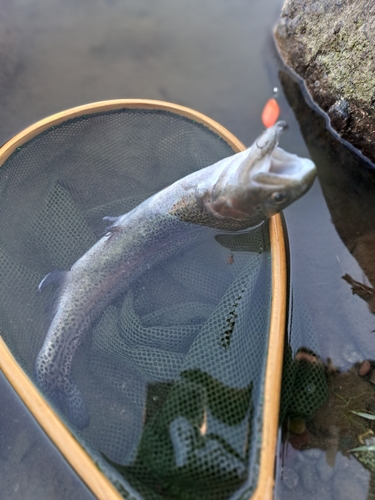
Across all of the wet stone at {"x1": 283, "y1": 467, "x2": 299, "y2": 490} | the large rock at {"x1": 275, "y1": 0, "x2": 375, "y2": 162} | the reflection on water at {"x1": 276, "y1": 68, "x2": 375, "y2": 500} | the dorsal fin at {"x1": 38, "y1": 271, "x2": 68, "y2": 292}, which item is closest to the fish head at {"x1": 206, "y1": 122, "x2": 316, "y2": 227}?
the reflection on water at {"x1": 276, "y1": 68, "x2": 375, "y2": 500}

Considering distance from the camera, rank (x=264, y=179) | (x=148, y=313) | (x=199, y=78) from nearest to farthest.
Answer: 1. (x=264, y=179)
2. (x=148, y=313)
3. (x=199, y=78)

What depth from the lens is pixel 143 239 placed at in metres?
3.06

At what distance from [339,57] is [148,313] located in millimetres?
3107

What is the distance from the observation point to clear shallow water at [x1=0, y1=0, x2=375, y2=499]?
11.6 feet

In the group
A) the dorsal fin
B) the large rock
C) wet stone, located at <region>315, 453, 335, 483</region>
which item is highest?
the large rock

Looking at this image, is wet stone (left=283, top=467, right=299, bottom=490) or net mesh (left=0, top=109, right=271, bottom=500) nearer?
net mesh (left=0, top=109, right=271, bottom=500)

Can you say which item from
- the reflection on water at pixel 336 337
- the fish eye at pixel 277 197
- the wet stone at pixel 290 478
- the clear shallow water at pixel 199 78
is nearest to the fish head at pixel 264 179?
the fish eye at pixel 277 197

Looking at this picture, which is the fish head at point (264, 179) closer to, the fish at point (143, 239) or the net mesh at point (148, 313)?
the fish at point (143, 239)

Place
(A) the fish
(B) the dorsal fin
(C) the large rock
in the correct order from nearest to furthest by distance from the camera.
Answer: (A) the fish, (B) the dorsal fin, (C) the large rock

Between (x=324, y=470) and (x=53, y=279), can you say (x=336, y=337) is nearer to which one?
(x=324, y=470)

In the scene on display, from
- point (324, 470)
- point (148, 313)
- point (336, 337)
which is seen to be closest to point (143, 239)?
point (148, 313)

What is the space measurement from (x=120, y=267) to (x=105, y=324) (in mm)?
475

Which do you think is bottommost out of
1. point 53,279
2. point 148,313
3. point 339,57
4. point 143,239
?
point 53,279

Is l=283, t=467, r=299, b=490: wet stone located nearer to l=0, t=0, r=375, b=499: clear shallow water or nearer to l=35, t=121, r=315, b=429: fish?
l=0, t=0, r=375, b=499: clear shallow water
